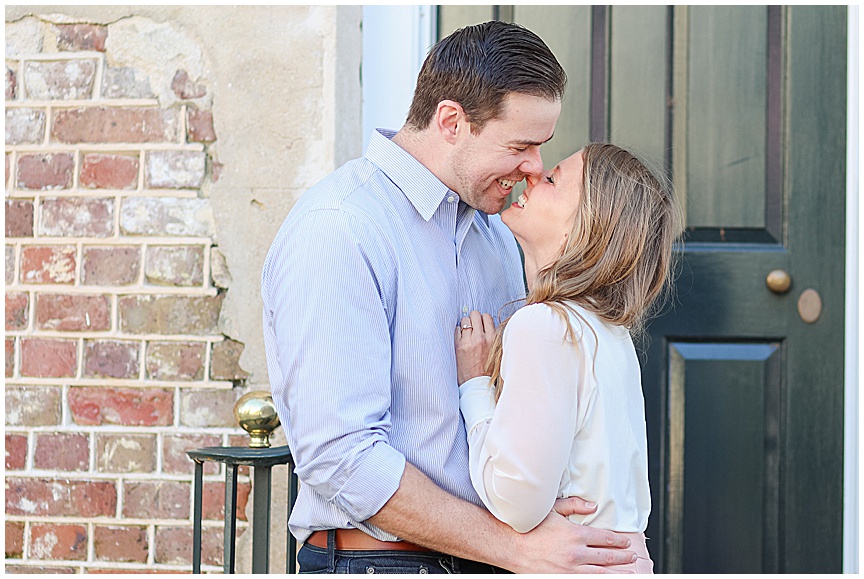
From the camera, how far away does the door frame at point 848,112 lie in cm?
244

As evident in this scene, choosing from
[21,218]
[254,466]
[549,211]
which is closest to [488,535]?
[254,466]

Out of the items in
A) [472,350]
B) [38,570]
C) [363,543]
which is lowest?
[38,570]

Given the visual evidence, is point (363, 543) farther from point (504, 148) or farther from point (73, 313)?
point (73, 313)

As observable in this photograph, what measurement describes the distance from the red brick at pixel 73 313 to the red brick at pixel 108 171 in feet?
0.96

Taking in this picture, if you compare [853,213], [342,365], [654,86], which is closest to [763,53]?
[654,86]

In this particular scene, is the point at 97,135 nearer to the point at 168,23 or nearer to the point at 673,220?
the point at 168,23

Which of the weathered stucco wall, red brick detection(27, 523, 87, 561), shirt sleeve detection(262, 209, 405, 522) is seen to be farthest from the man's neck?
red brick detection(27, 523, 87, 561)

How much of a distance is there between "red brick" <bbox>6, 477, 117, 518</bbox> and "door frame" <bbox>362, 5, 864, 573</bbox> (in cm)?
116

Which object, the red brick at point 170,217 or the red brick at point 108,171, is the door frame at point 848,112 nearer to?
the red brick at point 170,217

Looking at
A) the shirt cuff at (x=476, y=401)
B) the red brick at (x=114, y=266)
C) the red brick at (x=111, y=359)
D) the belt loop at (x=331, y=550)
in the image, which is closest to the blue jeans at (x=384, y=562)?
the belt loop at (x=331, y=550)

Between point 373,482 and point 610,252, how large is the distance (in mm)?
580

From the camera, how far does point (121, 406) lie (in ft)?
7.58

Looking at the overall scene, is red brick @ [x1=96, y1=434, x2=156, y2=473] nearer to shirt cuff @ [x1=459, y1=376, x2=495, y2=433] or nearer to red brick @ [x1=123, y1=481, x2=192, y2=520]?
red brick @ [x1=123, y1=481, x2=192, y2=520]

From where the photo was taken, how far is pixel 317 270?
1488 mm
